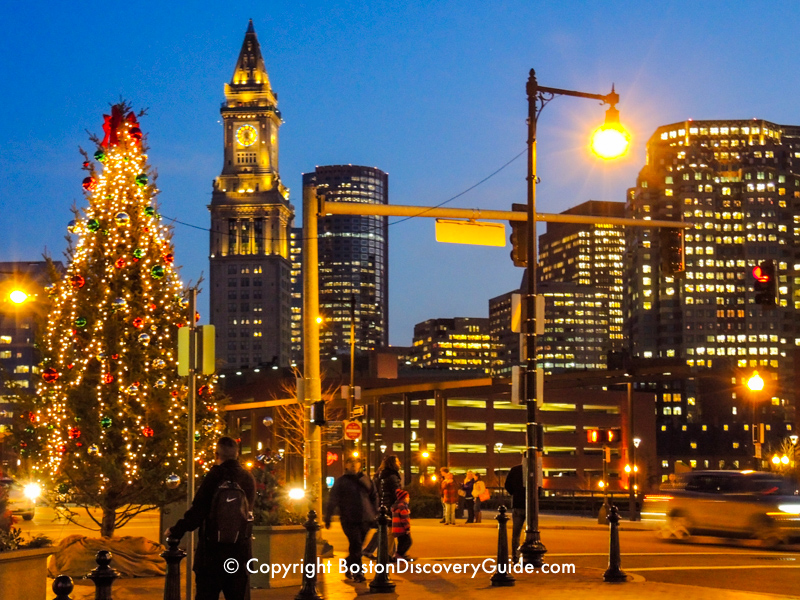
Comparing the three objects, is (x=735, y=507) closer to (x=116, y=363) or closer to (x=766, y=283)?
(x=766, y=283)

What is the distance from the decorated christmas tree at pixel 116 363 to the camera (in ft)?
59.3

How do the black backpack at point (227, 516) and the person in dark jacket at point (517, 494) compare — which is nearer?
the black backpack at point (227, 516)

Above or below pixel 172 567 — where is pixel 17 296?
above

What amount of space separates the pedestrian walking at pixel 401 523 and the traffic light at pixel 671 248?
787cm

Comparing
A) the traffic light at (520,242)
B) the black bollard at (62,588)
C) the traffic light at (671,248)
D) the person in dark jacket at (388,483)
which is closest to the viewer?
the black bollard at (62,588)

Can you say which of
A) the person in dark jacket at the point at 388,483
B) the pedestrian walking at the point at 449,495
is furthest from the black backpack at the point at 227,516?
the pedestrian walking at the point at 449,495

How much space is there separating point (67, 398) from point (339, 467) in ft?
306

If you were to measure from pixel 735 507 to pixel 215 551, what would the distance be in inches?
650

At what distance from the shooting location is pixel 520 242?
2023cm

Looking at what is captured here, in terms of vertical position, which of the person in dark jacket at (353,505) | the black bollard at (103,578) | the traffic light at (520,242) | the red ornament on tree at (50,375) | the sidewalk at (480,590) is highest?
the traffic light at (520,242)

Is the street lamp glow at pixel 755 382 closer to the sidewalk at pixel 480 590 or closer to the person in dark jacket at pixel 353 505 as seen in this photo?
the sidewalk at pixel 480 590

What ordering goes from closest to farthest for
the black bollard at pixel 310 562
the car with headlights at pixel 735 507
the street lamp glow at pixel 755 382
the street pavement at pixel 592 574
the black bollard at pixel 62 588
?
the black bollard at pixel 62 588, the black bollard at pixel 310 562, the street pavement at pixel 592 574, the car with headlights at pixel 735 507, the street lamp glow at pixel 755 382

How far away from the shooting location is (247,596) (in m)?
10.1

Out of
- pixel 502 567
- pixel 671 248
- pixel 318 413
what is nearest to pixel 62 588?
pixel 502 567
